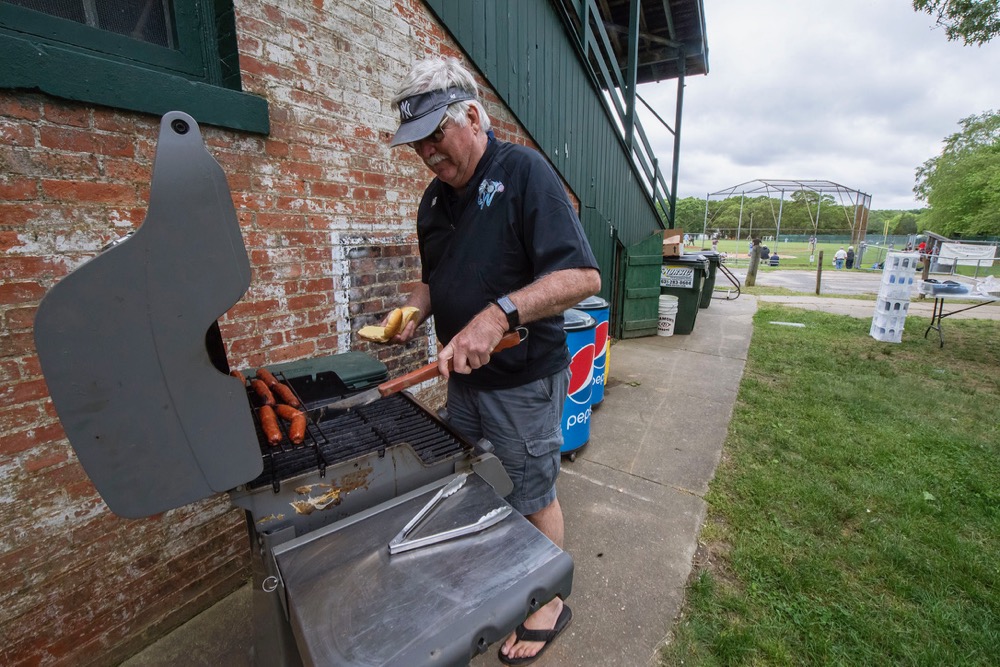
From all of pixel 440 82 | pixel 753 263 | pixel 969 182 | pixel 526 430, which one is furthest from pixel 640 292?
pixel 969 182

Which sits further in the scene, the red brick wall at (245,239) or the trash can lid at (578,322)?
the trash can lid at (578,322)

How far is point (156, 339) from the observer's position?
79 centimetres

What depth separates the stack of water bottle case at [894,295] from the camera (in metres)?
6.45

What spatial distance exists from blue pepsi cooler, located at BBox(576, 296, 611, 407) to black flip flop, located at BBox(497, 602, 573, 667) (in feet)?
5.70

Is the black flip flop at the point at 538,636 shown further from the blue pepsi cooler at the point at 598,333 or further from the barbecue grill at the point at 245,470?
the blue pepsi cooler at the point at 598,333

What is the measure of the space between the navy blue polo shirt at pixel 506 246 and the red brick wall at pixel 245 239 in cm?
88

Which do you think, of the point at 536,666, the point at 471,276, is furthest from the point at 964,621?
the point at 471,276

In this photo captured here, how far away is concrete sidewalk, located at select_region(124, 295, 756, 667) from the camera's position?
1.87 m

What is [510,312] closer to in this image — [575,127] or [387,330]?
[387,330]

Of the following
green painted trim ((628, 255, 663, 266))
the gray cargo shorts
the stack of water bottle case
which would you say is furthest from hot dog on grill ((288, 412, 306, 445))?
the stack of water bottle case

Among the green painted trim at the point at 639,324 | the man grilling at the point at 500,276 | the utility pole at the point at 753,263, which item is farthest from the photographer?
the utility pole at the point at 753,263

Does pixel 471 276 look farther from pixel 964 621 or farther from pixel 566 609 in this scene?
pixel 964 621

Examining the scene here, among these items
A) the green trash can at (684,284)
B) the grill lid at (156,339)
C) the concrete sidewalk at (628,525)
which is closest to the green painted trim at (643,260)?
the green trash can at (684,284)

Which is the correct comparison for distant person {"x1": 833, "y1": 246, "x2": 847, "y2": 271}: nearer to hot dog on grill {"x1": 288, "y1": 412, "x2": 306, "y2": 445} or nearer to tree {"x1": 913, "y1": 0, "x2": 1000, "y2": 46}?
tree {"x1": 913, "y1": 0, "x2": 1000, "y2": 46}
